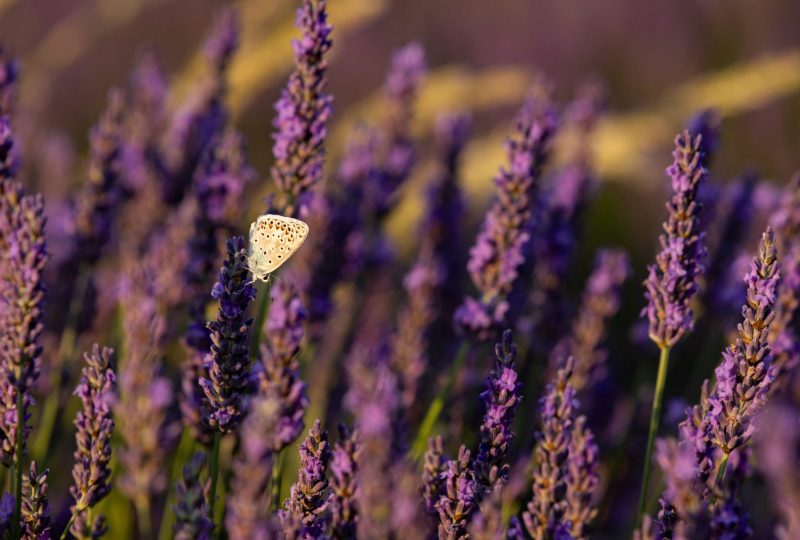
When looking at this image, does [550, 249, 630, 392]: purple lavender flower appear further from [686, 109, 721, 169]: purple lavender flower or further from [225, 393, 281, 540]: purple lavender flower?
[225, 393, 281, 540]: purple lavender flower

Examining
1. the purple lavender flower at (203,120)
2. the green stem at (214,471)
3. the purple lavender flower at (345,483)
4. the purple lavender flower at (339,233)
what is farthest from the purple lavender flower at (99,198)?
the purple lavender flower at (345,483)

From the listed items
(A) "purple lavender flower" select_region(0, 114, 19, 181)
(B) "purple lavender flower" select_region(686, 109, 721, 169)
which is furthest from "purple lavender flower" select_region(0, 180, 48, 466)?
(B) "purple lavender flower" select_region(686, 109, 721, 169)

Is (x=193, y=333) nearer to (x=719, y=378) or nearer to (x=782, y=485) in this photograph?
(x=719, y=378)

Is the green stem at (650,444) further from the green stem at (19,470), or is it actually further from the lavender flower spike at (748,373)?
the green stem at (19,470)

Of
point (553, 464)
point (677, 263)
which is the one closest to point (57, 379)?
point (553, 464)

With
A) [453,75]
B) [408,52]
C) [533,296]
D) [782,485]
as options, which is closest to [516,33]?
[453,75]

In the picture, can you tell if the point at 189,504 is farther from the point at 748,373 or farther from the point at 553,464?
the point at 748,373
